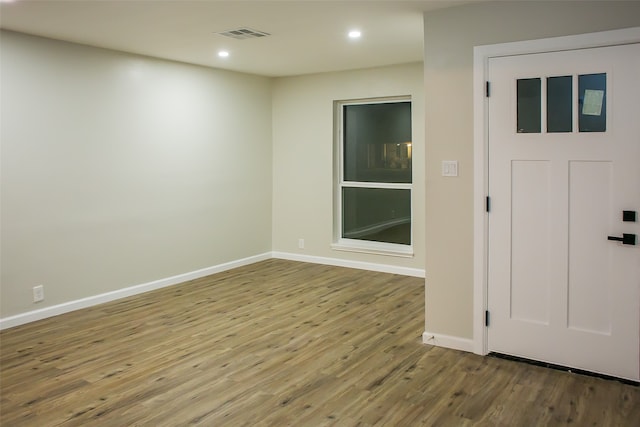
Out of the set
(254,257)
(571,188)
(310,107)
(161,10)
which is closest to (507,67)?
(571,188)

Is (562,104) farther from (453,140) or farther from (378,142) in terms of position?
(378,142)

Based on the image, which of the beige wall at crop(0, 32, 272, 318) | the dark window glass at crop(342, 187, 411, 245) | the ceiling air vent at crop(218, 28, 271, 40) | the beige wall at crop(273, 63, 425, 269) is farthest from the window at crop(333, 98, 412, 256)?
the ceiling air vent at crop(218, 28, 271, 40)

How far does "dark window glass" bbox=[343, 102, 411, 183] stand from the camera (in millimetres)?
6570

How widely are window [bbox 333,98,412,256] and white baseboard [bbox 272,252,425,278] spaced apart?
0.61ft

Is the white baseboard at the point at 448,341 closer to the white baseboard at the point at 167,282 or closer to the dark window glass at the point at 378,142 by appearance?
the white baseboard at the point at 167,282

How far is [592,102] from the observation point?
3.39m

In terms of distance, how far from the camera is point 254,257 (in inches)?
283

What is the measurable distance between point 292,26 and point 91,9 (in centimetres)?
151

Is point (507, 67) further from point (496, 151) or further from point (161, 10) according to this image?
point (161, 10)

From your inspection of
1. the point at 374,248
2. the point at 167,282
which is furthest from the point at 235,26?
the point at 374,248

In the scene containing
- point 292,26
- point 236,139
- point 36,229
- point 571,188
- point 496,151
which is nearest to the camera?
point 571,188

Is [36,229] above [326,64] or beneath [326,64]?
beneath

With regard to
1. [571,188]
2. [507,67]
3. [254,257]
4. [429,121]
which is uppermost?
[507,67]

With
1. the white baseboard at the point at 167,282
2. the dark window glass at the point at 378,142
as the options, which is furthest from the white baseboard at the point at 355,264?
the dark window glass at the point at 378,142
